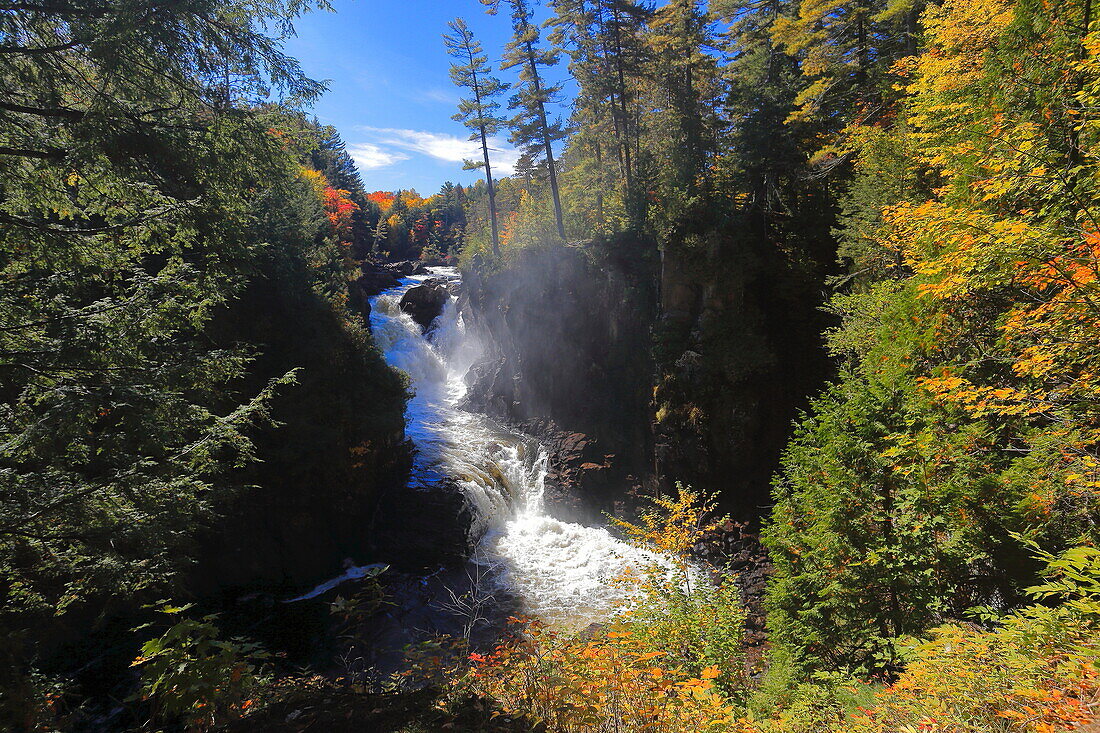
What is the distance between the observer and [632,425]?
771 inches

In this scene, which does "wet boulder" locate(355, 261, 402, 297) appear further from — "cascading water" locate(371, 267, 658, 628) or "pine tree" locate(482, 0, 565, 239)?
"pine tree" locate(482, 0, 565, 239)

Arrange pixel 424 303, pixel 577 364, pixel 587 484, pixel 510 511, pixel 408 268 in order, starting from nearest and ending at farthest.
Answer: pixel 510 511, pixel 587 484, pixel 577 364, pixel 424 303, pixel 408 268

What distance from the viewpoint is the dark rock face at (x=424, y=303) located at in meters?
→ 33.3

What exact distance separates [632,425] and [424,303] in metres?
20.9

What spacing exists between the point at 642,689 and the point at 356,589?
13.1m

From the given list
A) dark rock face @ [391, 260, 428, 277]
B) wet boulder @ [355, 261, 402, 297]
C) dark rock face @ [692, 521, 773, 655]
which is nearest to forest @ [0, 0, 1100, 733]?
dark rock face @ [692, 521, 773, 655]

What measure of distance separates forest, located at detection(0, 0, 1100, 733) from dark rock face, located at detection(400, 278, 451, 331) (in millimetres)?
12783

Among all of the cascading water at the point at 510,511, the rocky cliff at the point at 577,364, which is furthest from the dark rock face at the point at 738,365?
the cascading water at the point at 510,511

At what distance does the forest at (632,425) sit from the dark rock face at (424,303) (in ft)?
41.9

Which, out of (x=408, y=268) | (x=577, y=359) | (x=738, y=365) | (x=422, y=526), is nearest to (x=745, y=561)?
(x=738, y=365)

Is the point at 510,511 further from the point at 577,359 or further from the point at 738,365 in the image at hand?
the point at 738,365

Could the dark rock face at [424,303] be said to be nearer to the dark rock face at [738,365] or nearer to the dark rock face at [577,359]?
the dark rock face at [577,359]

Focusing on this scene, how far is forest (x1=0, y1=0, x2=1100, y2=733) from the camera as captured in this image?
13.8ft

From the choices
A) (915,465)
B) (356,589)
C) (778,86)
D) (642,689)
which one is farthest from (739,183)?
(356,589)
